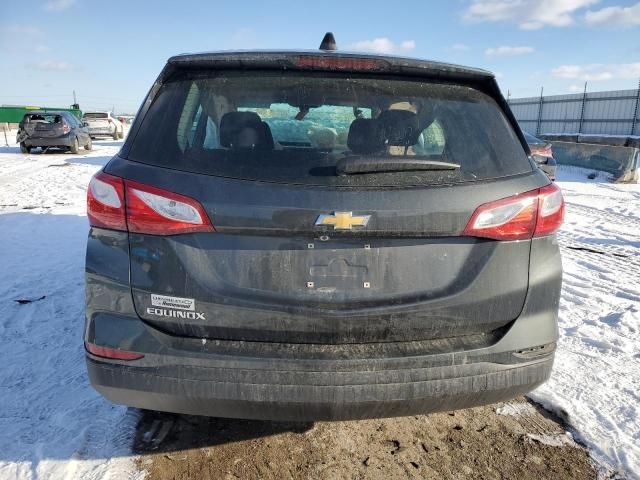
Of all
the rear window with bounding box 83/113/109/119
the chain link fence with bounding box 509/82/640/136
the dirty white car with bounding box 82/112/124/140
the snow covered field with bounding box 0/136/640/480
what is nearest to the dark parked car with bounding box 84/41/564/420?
the snow covered field with bounding box 0/136/640/480

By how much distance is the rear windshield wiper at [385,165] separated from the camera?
1.81 metres

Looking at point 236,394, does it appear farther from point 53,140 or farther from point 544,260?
point 53,140

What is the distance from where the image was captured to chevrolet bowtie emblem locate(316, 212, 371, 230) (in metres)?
1.74

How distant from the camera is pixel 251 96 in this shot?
2002 mm

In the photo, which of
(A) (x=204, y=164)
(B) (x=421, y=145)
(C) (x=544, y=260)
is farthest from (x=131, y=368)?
(C) (x=544, y=260)

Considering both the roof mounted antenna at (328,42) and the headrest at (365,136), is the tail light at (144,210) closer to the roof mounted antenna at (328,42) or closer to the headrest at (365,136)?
the headrest at (365,136)

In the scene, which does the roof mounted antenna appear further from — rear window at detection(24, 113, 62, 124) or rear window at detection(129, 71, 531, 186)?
rear window at detection(24, 113, 62, 124)

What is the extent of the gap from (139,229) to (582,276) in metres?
4.84

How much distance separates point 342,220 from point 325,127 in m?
0.56

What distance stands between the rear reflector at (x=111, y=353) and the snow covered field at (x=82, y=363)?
640 millimetres

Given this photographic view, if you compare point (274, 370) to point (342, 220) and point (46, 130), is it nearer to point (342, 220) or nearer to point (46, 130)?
point (342, 220)

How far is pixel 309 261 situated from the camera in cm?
177

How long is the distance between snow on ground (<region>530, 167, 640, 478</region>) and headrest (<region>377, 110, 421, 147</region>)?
1802 millimetres

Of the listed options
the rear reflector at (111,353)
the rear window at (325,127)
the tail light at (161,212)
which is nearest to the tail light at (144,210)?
the tail light at (161,212)
